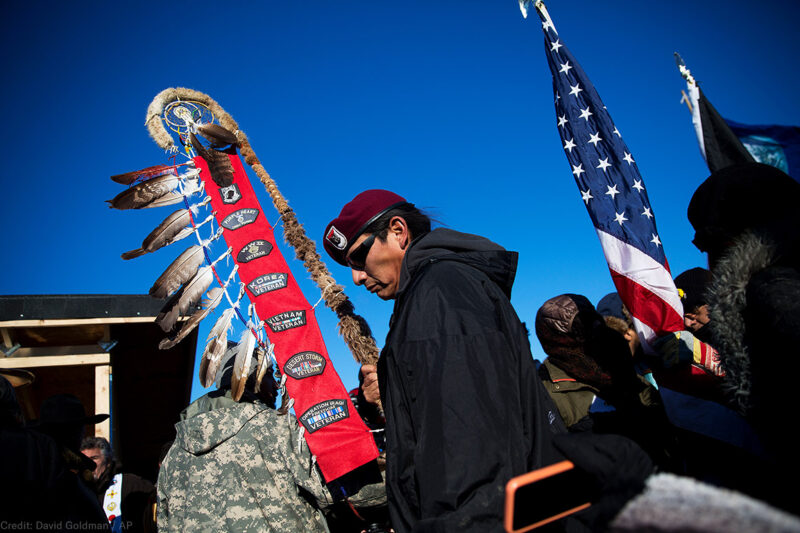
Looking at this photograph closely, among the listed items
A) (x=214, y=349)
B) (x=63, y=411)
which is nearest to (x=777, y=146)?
(x=214, y=349)

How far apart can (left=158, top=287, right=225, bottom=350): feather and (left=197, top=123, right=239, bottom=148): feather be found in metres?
1.38

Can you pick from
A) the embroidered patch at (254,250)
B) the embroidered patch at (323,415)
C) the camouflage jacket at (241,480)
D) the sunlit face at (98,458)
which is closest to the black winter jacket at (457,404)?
the embroidered patch at (323,415)

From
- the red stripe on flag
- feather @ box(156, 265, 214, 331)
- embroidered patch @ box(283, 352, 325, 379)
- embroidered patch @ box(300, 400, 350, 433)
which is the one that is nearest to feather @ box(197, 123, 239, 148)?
feather @ box(156, 265, 214, 331)

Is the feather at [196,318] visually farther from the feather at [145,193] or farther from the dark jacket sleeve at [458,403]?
the dark jacket sleeve at [458,403]

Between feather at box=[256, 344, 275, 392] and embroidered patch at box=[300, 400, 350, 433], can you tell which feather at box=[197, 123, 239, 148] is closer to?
feather at box=[256, 344, 275, 392]

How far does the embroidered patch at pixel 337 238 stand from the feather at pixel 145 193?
198 cm

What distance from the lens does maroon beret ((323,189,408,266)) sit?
8.50 ft

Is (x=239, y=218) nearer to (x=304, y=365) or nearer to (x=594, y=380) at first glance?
(x=304, y=365)

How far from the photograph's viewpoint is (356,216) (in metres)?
2.60

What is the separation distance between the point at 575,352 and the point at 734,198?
1.88 m

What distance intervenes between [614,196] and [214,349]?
143 inches

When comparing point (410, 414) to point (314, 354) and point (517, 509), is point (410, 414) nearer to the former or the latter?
point (517, 509)

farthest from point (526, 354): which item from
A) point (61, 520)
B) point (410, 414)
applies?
point (61, 520)

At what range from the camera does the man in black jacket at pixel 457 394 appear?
4.17ft
